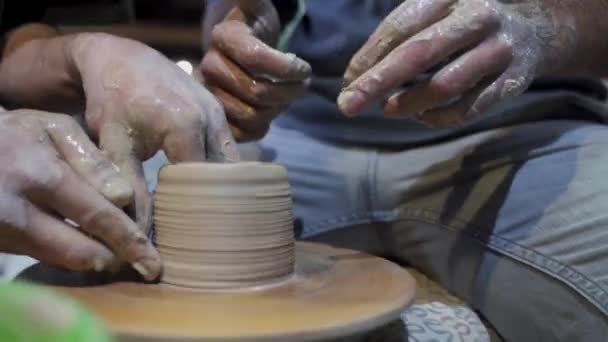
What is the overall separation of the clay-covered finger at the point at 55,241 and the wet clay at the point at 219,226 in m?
0.10

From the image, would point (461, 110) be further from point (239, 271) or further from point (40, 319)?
point (40, 319)

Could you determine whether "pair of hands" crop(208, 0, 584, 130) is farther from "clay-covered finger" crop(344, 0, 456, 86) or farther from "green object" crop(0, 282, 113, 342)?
"green object" crop(0, 282, 113, 342)

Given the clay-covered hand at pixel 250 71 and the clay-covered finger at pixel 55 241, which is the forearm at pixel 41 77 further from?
the clay-covered finger at pixel 55 241

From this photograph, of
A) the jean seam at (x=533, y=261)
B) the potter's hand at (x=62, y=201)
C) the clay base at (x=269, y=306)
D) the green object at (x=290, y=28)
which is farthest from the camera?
the green object at (x=290, y=28)

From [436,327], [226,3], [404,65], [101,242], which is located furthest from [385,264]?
[226,3]

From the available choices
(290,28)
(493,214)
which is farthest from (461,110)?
(290,28)

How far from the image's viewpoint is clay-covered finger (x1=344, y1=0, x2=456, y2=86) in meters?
1.01

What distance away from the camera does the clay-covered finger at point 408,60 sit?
0.99m

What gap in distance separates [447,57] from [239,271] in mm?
420

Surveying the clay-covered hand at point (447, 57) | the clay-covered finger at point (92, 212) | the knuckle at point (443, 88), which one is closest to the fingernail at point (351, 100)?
the clay-covered hand at point (447, 57)

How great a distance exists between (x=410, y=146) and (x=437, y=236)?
20 centimetres

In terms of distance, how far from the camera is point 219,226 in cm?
92

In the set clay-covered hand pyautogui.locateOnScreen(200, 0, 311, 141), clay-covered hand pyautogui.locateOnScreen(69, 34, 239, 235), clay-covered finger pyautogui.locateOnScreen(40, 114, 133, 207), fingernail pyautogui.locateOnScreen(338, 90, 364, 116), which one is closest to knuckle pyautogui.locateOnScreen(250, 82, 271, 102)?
clay-covered hand pyautogui.locateOnScreen(200, 0, 311, 141)

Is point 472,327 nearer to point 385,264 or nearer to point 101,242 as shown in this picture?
point 385,264
